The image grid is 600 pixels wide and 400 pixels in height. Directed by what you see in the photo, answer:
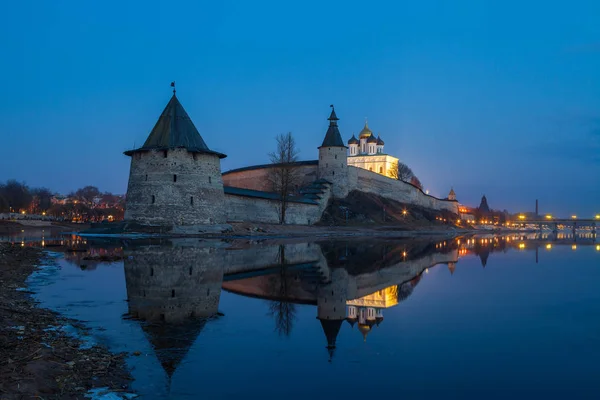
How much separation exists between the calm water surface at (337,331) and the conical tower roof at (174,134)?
67.4 ft

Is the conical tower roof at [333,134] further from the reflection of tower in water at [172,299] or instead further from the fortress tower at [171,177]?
the reflection of tower in water at [172,299]

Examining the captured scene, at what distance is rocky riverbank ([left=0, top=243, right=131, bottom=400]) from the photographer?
4309 mm

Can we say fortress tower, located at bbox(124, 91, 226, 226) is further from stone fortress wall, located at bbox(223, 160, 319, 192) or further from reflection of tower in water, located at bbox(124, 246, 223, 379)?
stone fortress wall, located at bbox(223, 160, 319, 192)

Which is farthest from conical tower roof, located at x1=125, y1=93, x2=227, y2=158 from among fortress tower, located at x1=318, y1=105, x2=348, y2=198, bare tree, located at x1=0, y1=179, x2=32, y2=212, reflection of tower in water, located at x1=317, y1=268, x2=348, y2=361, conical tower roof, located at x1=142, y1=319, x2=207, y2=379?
bare tree, located at x1=0, y1=179, x2=32, y2=212

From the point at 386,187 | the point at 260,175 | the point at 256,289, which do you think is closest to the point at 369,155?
the point at 386,187

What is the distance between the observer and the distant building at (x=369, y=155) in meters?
95.1

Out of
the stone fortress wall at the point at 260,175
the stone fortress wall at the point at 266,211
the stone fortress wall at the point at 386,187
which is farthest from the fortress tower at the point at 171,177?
the stone fortress wall at the point at 386,187

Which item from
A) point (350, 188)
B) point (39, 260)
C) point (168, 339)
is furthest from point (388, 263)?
point (350, 188)

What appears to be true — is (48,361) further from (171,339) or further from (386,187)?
(386,187)

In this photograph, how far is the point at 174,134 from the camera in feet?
110

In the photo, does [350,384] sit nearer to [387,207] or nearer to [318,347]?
[318,347]

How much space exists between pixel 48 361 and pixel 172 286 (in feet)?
18.4

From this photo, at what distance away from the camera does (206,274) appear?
42.5 ft

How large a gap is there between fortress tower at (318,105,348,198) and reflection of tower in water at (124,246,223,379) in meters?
41.6
